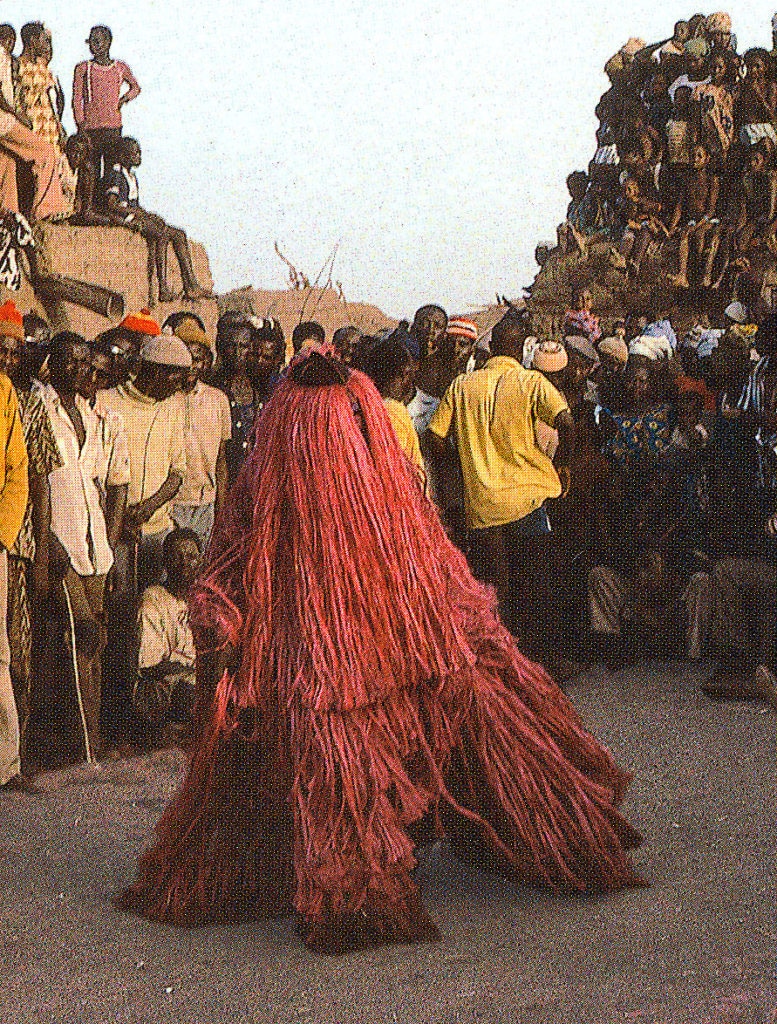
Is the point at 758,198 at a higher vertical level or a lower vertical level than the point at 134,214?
higher

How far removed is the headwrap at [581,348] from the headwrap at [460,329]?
30.7 inches

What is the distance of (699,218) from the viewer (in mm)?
16109

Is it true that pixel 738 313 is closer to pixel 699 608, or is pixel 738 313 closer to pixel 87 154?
pixel 699 608

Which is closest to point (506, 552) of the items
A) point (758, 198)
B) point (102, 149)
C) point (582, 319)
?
point (102, 149)

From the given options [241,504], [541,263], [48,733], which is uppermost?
[541,263]

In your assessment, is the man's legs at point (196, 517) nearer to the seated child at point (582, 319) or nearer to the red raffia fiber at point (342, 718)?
the red raffia fiber at point (342, 718)

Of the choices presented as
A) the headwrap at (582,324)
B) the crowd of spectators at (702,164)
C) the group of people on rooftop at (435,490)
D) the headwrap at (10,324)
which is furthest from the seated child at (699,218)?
the headwrap at (10,324)

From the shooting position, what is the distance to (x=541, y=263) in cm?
1936

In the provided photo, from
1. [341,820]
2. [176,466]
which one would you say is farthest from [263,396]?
[341,820]

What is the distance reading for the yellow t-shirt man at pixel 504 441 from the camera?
275 inches

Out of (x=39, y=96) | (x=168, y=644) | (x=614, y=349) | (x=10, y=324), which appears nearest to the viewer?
(x=10, y=324)

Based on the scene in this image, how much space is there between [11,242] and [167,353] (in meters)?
3.97

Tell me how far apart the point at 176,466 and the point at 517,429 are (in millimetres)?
1741

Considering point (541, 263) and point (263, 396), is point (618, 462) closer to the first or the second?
point (263, 396)
